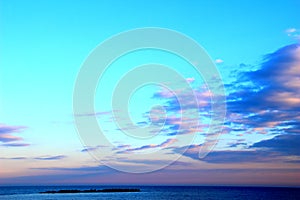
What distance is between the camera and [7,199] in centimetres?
11662

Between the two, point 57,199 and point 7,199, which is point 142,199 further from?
point 7,199

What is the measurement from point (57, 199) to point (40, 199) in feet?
18.5

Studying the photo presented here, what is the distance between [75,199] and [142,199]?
20.2 metres

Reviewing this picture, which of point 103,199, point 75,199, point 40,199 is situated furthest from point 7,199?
point 103,199

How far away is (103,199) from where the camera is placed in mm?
121562

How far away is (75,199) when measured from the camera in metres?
120

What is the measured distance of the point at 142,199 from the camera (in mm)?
121438

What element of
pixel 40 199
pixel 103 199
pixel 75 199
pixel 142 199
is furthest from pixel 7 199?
pixel 142 199

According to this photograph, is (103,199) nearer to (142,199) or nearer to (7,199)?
(142,199)

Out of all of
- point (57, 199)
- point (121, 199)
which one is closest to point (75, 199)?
point (57, 199)

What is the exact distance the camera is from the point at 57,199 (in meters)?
119

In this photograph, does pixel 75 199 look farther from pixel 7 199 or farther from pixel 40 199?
pixel 7 199

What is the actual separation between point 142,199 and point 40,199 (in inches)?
1209

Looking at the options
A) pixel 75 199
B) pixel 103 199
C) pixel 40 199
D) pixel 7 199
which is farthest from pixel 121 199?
pixel 7 199
